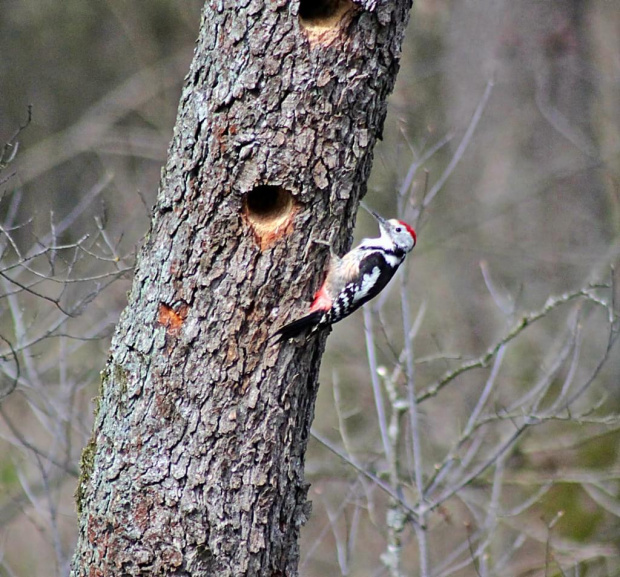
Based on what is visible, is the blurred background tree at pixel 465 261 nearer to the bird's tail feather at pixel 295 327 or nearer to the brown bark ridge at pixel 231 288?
the brown bark ridge at pixel 231 288

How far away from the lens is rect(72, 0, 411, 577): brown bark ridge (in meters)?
3.52

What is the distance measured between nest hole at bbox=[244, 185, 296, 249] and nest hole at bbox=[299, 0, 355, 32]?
0.74 metres

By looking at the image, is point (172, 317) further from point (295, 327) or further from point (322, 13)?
point (322, 13)

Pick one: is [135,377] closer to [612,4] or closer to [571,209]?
[571,209]

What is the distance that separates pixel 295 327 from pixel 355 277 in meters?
0.67

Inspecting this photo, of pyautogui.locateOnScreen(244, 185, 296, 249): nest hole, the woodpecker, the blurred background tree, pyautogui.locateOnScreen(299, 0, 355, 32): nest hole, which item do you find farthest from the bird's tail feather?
the blurred background tree

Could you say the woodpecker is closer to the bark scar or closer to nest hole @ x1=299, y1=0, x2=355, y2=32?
the bark scar

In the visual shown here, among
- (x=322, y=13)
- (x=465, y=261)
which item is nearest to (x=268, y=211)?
(x=322, y=13)

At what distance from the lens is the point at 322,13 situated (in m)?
3.57

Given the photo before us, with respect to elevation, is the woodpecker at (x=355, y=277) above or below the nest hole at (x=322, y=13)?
below

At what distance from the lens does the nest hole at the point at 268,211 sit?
3643 mm

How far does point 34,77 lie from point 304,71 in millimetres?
10862

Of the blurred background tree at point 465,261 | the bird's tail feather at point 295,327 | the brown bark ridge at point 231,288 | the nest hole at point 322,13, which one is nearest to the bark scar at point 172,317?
the brown bark ridge at point 231,288

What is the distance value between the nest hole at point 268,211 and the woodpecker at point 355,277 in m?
0.22
